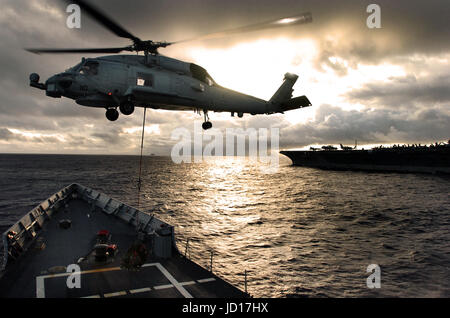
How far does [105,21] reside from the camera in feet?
33.2

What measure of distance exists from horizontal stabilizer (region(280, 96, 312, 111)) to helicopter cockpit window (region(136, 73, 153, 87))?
31.5ft

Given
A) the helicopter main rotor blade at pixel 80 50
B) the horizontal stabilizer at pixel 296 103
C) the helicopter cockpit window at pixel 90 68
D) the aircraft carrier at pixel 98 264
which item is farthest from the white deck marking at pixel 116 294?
the horizontal stabilizer at pixel 296 103

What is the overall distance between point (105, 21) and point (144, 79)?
10.0ft

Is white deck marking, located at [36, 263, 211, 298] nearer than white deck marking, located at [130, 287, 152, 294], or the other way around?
white deck marking, located at [36, 263, 211, 298]

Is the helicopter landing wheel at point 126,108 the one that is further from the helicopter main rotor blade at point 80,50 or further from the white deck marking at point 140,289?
the white deck marking at point 140,289

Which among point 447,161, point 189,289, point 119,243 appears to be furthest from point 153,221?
point 447,161

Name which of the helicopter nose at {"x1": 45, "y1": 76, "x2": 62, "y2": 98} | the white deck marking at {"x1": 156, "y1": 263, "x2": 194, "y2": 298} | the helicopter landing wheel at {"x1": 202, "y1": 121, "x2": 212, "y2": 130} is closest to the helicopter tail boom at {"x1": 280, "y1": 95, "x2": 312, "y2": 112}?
the helicopter landing wheel at {"x1": 202, "y1": 121, "x2": 212, "y2": 130}

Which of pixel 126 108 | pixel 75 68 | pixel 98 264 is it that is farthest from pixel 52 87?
pixel 98 264

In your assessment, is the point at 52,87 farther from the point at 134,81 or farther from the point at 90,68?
the point at 134,81

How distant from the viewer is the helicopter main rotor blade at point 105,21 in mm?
8938

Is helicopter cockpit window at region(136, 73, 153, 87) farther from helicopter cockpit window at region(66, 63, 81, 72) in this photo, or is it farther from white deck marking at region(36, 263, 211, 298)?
white deck marking at region(36, 263, 211, 298)

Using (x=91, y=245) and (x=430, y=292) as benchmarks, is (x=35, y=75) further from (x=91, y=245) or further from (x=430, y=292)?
(x=430, y=292)

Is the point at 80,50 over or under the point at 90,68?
over

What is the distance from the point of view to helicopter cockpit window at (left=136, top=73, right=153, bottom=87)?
41.5ft
